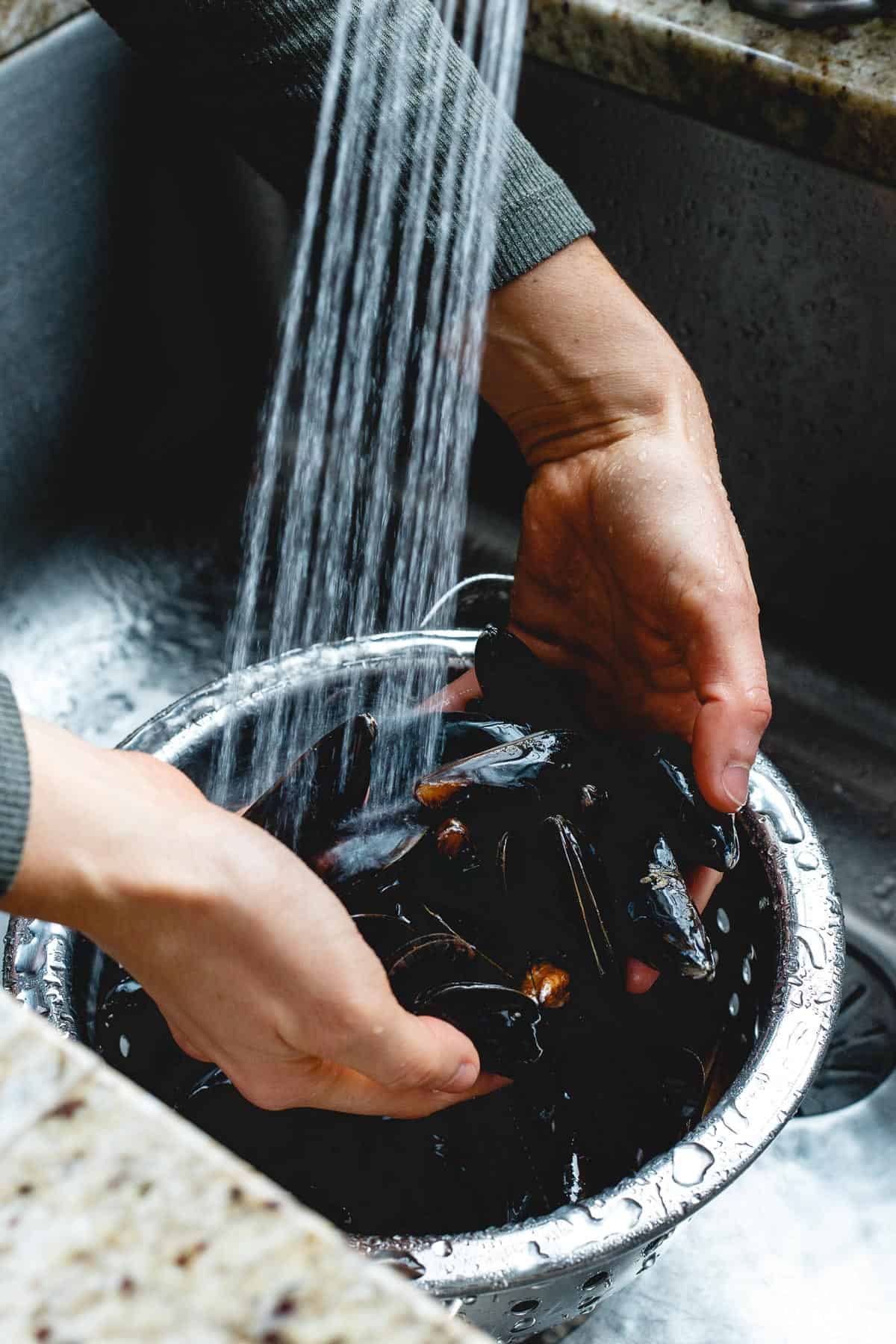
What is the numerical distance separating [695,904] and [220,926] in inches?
17.5

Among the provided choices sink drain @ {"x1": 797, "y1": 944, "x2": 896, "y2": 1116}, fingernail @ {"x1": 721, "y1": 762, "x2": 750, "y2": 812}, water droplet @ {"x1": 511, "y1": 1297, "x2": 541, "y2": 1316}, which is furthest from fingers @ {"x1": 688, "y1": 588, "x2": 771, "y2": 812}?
sink drain @ {"x1": 797, "y1": 944, "x2": 896, "y2": 1116}

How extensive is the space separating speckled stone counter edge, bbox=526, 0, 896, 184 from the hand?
11.7 inches

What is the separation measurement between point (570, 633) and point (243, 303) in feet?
3.07

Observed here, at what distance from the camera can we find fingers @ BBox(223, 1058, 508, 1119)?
27.4 inches

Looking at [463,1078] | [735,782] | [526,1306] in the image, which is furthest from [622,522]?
[526,1306]

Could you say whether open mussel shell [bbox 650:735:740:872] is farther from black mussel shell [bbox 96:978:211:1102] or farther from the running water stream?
black mussel shell [bbox 96:978:211:1102]

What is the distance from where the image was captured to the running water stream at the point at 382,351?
3.71ft

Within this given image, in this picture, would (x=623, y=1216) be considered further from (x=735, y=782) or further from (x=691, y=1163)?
(x=735, y=782)

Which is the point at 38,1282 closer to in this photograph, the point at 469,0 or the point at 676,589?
the point at 676,589

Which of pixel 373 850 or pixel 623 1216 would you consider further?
pixel 373 850

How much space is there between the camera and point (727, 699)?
34.5 inches

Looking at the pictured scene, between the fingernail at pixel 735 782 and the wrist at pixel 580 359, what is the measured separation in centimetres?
35

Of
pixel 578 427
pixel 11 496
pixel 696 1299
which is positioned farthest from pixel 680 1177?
pixel 11 496

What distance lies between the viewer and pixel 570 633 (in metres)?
1.17
